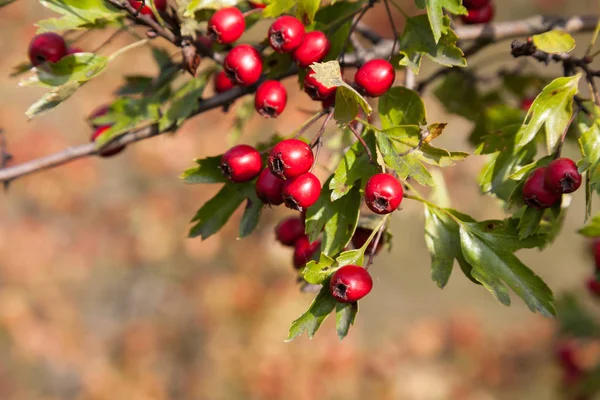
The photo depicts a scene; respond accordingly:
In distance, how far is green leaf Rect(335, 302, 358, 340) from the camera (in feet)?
3.52

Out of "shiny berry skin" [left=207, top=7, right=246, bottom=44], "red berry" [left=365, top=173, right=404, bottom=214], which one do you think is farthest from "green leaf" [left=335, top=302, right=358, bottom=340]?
"shiny berry skin" [left=207, top=7, right=246, bottom=44]

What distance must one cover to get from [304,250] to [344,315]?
0.32 metres

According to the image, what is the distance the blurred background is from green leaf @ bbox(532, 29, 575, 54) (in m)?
3.54

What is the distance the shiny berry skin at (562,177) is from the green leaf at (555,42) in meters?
0.23

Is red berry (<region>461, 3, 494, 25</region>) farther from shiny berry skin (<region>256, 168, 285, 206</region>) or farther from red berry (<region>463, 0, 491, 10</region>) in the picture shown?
shiny berry skin (<region>256, 168, 285, 206</region>)

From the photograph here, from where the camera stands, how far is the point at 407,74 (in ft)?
4.64

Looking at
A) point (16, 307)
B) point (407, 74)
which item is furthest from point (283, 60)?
point (16, 307)

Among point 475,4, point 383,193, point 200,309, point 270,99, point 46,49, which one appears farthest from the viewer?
point 200,309

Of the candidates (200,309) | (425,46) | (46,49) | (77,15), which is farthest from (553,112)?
(200,309)

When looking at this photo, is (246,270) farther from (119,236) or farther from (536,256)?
(536,256)

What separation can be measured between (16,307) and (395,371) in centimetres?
333

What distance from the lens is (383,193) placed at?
101 centimetres

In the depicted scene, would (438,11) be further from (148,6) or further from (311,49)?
(148,6)

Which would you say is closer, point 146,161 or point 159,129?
point 159,129
